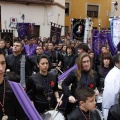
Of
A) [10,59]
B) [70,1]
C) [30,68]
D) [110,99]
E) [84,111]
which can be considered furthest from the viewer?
[70,1]

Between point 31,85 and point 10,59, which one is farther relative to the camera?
point 10,59

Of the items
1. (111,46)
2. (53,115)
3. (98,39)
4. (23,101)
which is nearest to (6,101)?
(23,101)

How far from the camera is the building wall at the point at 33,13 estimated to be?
2388 cm

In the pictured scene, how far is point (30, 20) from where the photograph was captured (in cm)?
2498

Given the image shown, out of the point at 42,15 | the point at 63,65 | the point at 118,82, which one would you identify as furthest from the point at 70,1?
the point at 118,82

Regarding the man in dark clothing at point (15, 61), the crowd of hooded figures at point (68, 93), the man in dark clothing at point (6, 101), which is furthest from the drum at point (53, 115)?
the man in dark clothing at point (15, 61)

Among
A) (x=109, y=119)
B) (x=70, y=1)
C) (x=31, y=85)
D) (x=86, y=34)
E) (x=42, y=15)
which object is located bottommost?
(x=109, y=119)

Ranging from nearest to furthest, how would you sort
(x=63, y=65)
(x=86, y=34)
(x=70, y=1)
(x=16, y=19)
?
(x=63, y=65)
(x=86, y=34)
(x=16, y=19)
(x=70, y=1)

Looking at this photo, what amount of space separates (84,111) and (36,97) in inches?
45.8

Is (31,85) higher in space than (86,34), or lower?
lower

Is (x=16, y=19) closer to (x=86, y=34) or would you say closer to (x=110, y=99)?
(x=86, y=34)

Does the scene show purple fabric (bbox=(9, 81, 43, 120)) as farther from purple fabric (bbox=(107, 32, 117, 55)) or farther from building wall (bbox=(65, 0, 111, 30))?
building wall (bbox=(65, 0, 111, 30))

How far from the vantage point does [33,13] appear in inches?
Answer: 984

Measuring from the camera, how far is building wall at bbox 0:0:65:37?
2388cm
